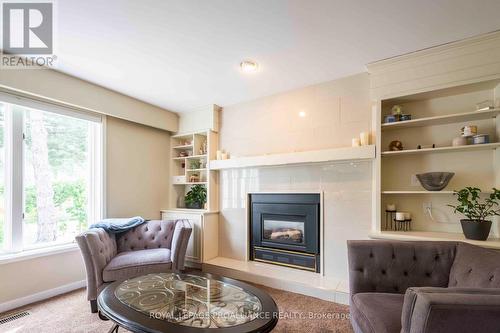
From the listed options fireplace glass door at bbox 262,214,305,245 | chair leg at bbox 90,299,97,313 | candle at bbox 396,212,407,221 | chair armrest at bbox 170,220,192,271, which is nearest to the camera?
chair leg at bbox 90,299,97,313

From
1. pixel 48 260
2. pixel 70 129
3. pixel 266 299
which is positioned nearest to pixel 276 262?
pixel 266 299

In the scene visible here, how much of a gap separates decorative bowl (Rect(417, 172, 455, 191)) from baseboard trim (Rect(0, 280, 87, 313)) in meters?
3.95

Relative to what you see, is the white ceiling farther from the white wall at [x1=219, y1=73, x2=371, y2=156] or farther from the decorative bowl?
the decorative bowl

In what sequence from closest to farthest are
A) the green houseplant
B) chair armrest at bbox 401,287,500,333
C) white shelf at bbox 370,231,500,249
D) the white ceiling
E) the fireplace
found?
chair armrest at bbox 401,287,500,333, the white ceiling, white shelf at bbox 370,231,500,249, the fireplace, the green houseplant

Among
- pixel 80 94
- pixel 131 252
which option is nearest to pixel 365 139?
pixel 131 252

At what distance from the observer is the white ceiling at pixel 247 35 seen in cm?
165

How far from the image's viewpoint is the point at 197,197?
380 cm

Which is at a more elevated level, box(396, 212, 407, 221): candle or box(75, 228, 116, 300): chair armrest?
box(396, 212, 407, 221): candle

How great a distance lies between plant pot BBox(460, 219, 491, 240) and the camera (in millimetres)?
1916

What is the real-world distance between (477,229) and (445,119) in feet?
3.27

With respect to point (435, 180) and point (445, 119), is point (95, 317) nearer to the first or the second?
point (435, 180)

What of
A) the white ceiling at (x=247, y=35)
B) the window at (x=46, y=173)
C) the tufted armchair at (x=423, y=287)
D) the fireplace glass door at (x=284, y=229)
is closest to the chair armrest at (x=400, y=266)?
the tufted armchair at (x=423, y=287)

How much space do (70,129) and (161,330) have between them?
2859 mm

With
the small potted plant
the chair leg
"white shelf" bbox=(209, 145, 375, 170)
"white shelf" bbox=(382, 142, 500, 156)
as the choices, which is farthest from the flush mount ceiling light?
the chair leg
